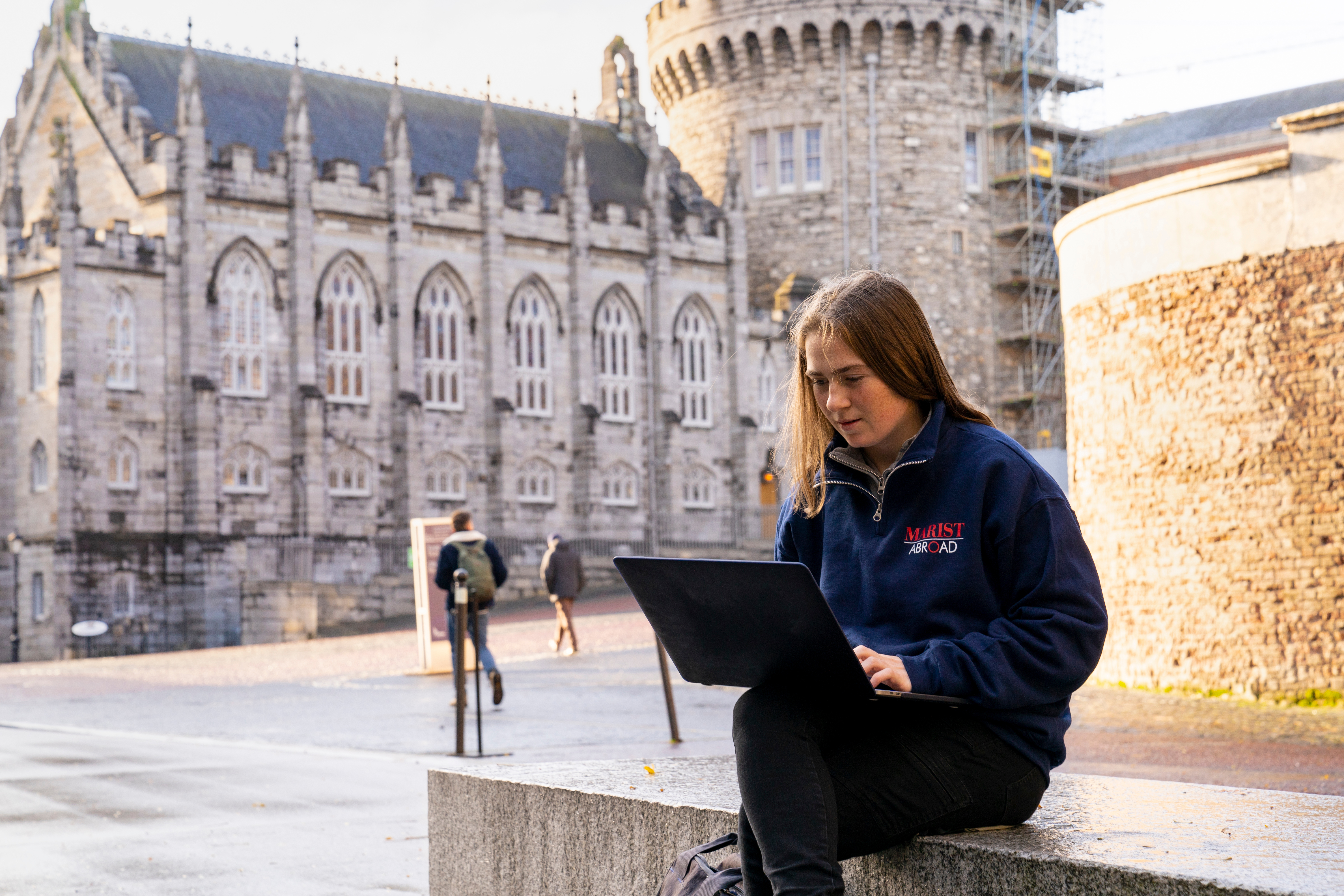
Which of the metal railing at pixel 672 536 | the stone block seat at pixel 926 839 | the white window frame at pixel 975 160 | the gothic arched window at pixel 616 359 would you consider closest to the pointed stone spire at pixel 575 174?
the gothic arched window at pixel 616 359

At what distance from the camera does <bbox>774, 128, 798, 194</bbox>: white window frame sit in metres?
47.7

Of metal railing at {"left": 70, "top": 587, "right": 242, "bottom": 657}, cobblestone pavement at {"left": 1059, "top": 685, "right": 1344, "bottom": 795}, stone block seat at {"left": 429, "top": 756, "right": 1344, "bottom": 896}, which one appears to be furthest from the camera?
metal railing at {"left": 70, "top": 587, "right": 242, "bottom": 657}

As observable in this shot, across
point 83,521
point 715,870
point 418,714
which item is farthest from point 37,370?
point 715,870

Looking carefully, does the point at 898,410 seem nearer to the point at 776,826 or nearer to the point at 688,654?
the point at 688,654

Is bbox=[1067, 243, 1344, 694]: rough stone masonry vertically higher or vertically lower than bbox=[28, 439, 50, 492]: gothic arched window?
lower

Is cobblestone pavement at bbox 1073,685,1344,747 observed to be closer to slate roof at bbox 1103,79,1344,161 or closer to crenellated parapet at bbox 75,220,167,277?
crenellated parapet at bbox 75,220,167,277

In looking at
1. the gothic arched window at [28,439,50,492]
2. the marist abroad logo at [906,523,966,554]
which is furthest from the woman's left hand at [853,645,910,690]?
the gothic arched window at [28,439,50,492]

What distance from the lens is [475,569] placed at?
1591 cm

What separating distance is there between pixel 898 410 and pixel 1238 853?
3.62 feet

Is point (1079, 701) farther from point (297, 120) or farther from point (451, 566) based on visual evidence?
point (297, 120)

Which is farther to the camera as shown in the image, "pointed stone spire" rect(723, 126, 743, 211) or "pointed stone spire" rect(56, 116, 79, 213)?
"pointed stone spire" rect(723, 126, 743, 211)

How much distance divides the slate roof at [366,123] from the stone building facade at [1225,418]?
28586mm

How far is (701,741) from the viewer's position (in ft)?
37.8

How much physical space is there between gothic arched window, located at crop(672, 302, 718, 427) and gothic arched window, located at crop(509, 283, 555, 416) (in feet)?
12.8
